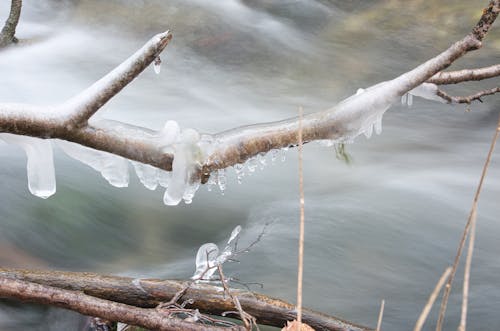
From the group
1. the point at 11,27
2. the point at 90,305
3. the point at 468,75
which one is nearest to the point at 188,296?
the point at 90,305

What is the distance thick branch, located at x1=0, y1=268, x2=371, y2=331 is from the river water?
51cm

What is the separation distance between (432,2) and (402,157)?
3.18m

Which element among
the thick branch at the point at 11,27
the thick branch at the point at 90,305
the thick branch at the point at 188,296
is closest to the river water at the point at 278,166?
the thick branch at the point at 11,27

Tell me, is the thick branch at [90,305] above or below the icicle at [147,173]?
below

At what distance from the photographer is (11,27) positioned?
230 inches

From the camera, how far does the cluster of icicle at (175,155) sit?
1898mm

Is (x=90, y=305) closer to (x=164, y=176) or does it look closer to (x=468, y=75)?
(x=164, y=176)

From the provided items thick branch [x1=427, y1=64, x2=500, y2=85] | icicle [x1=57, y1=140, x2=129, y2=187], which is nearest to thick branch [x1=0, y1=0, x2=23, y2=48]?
icicle [x1=57, y1=140, x2=129, y2=187]

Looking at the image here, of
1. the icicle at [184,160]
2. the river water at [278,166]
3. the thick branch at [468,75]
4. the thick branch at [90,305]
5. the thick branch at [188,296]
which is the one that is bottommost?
the thick branch at [90,305]

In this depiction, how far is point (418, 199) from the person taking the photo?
4441 mm

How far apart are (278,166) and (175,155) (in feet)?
10.5

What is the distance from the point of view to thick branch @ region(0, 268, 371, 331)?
2289 mm

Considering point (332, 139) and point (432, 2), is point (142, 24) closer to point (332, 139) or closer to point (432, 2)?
point (432, 2)

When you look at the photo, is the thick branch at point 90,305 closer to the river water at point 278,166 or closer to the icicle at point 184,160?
the icicle at point 184,160
